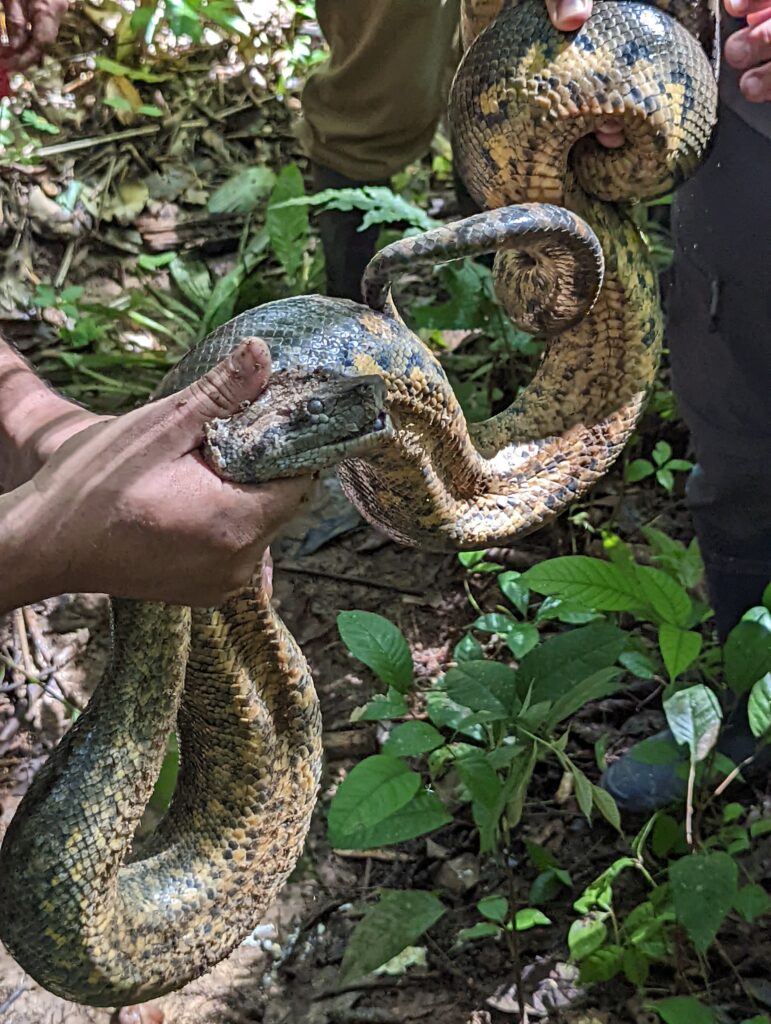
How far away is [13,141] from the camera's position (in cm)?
454

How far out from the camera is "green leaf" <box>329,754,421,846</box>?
1.84 metres

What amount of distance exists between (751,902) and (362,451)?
4.25 feet

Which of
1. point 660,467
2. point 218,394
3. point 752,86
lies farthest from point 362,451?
point 660,467

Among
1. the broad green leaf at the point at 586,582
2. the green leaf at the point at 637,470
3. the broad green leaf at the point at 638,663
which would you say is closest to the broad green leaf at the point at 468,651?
the broad green leaf at the point at 638,663

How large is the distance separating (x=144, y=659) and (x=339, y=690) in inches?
67.0

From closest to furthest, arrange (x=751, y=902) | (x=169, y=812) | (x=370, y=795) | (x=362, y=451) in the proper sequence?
(x=362, y=451), (x=169, y=812), (x=370, y=795), (x=751, y=902)

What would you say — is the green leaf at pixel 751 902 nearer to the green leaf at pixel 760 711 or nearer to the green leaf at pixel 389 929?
the green leaf at pixel 760 711

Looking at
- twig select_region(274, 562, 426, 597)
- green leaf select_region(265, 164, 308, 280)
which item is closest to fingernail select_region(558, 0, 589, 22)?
twig select_region(274, 562, 426, 597)

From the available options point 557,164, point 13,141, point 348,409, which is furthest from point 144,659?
point 13,141

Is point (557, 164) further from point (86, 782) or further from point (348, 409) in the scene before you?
point (86, 782)

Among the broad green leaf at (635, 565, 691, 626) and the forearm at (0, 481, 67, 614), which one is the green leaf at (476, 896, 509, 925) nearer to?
the broad green leaf at (635, 565, 691, 626)

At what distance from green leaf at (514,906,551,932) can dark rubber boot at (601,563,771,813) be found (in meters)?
0.37

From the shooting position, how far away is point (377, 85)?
3334 mm

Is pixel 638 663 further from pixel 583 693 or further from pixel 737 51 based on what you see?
pixel 737 51
